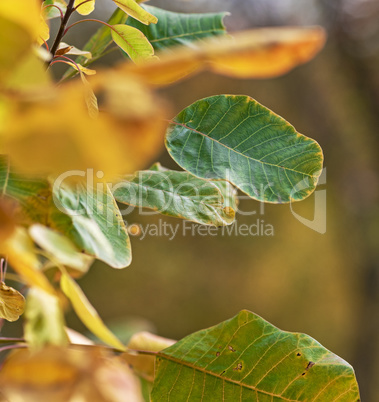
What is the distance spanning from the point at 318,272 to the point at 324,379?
2334mm

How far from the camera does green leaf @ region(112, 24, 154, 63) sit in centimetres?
32

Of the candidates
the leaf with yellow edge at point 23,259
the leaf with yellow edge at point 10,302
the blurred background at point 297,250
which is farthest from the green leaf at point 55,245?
the blurred background at point 297,250

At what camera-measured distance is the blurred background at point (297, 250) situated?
2.36 m

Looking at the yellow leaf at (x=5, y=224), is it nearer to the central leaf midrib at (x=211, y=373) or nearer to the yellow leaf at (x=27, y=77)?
the yellow leaf at (x=27, y=77)

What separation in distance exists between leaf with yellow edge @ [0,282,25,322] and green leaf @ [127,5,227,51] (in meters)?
0.28

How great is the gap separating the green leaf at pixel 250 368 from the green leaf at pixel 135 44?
196 mm

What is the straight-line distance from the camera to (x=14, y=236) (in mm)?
148

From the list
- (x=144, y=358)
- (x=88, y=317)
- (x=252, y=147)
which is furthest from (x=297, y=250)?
(x=88, y=317)

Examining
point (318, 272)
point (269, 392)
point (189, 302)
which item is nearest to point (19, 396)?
point (269, 392)

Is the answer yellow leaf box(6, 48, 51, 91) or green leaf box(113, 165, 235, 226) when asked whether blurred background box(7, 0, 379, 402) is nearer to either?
green leaf box(113, 165, 235, 226)

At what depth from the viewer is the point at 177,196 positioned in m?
0.35

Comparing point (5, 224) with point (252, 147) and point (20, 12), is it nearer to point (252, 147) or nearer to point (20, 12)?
point (20, 12)

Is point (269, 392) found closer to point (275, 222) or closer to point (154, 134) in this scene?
point (154, 134)

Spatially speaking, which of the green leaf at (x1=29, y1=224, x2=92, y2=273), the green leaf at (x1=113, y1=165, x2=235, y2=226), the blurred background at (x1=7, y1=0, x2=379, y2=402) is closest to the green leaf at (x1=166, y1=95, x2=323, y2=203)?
the green leaf at (x1=113, y1=165, x2=235, y2=226)
